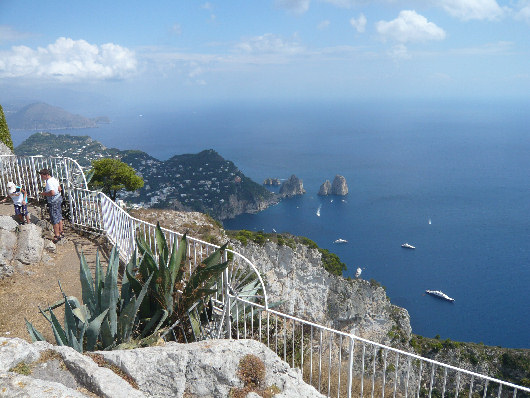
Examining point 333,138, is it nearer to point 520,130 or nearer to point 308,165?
point 308,165

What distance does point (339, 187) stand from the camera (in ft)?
326

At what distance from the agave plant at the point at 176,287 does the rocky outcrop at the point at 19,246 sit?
3.13 meters

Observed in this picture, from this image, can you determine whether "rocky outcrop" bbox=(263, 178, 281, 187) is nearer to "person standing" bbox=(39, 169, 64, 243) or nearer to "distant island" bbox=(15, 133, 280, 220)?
"distant island" bbox=(15, 133, 280, 220)

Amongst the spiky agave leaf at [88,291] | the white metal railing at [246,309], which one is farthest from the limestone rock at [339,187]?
the spiky agave leaf at [88,291]

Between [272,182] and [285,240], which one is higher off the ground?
[285,240]

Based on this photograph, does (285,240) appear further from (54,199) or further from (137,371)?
(137,371)

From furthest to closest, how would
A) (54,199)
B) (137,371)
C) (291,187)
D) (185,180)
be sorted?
1. (291,187)
2. (185,180)
3. (54,199)
4. (137,371)

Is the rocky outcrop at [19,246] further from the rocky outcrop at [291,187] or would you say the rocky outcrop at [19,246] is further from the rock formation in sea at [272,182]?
the rock formation in sea at [272,182]

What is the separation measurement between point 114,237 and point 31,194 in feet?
12.2

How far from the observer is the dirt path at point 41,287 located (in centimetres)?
508

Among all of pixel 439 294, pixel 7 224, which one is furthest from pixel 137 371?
pixel 439 294

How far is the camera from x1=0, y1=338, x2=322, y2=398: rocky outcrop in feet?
7.36

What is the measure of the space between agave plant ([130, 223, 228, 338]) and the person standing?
367 cm

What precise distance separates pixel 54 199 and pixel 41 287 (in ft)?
6.06
